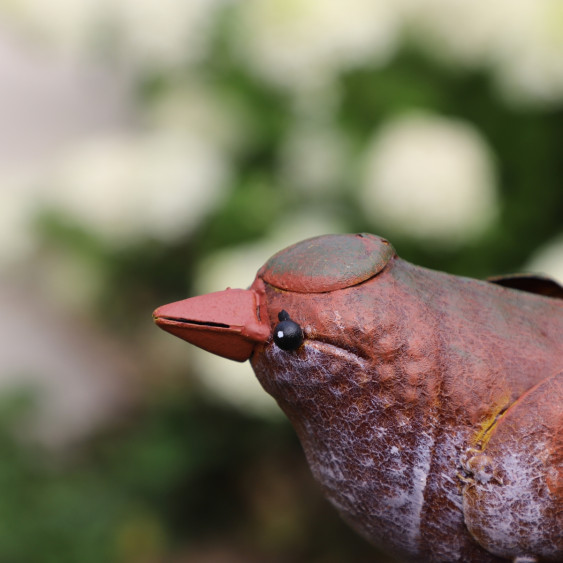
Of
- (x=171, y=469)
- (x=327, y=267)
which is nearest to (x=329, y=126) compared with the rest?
(x=171, y=469)

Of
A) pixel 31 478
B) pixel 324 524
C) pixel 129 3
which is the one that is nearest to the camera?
pixel 129 3

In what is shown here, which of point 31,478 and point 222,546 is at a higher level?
point 31,478

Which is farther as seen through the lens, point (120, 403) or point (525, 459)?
point (120, 403)

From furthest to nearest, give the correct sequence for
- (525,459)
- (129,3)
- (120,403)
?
1. (120,403)
2. (129,3)
3. (525,459)

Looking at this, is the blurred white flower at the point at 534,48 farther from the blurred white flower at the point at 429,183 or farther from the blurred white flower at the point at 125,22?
the blurred white flower at the point at 125,22

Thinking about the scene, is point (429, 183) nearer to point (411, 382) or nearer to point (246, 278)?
point (246, 278)

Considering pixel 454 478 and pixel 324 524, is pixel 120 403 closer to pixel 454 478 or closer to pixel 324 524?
pixel 324 524

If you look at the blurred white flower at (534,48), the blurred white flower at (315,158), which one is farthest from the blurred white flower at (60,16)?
the blurred white flower at (534,48)

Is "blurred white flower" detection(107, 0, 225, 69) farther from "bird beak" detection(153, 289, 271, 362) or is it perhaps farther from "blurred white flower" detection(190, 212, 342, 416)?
"bird beak" detection(153, 289, 271, 362)
